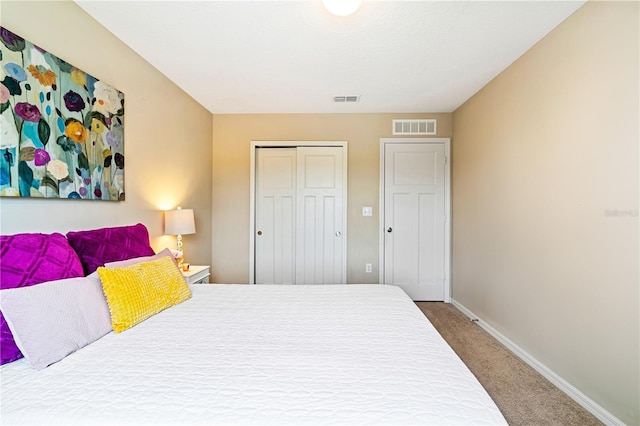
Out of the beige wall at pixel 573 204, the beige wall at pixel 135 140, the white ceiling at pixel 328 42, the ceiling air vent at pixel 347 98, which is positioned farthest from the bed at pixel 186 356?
the ceiling air vent at pixel 347 98

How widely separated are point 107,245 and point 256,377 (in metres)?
1.33

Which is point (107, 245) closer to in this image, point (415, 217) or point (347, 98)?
point (347, 98)

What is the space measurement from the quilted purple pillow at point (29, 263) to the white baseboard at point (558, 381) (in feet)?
9.26

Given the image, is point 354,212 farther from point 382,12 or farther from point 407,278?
point 382,12

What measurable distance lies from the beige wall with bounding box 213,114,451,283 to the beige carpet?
1258 mm

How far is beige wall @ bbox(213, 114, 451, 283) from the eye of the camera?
348cm

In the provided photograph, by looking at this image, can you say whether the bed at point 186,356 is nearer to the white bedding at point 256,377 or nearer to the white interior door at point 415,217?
the white bedding at point 256,377

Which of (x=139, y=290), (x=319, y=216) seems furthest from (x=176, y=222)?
(x=319, y=216)

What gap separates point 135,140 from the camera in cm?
209

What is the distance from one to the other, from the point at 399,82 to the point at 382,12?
38.8 inches

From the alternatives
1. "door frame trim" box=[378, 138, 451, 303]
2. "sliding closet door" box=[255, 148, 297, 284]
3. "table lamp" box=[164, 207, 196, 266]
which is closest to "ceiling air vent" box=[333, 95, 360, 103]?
"door frame trim" box=[378, 138, 451, 303]

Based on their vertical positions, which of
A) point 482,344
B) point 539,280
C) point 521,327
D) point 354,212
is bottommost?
point 482,344

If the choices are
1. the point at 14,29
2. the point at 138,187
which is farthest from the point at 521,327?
the point at 14,29

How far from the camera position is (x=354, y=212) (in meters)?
3.50
